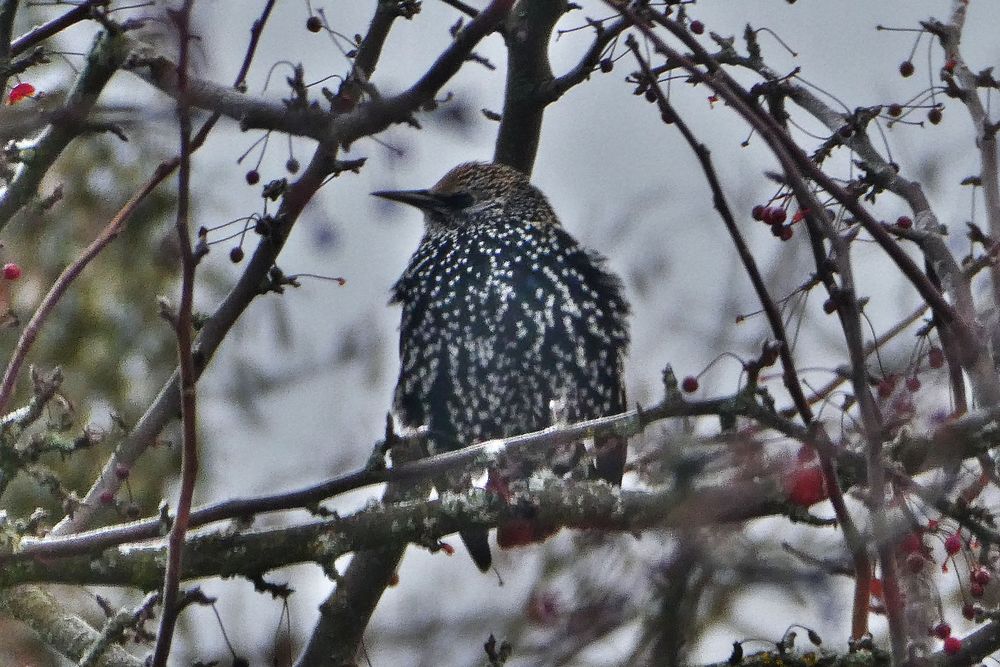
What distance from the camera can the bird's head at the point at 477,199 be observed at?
504cm

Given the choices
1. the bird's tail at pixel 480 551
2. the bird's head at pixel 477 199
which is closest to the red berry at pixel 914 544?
the bird's tail at pixel 480 551

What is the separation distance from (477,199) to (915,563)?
2773 millimetres

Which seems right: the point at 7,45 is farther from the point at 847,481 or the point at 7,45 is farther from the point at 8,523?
the point at 847,481

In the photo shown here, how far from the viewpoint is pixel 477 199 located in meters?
5.12

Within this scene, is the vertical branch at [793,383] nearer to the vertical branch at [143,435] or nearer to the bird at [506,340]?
the vertical branch at [143,435]

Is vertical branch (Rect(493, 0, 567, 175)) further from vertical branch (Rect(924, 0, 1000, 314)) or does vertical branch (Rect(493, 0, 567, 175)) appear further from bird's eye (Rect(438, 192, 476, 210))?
vertical branch (Rect(924, 0, 1000, 314))

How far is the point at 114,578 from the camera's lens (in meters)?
2.93

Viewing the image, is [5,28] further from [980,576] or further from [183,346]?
[980,576]

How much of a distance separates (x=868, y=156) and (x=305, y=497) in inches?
60.3

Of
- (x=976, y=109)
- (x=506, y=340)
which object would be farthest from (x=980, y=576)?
(x=506, y=340)

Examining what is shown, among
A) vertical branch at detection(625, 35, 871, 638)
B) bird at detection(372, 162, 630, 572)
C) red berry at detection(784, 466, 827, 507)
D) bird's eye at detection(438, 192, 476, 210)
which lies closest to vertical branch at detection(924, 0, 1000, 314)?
red berry at detection(784, 466, 827, 507)

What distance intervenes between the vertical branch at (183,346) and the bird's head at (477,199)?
2913mm

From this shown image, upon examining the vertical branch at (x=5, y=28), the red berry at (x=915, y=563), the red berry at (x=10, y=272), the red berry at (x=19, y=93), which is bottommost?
the red berry at (x=915, y=563)

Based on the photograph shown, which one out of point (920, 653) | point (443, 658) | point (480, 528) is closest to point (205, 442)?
point (480, 528)
